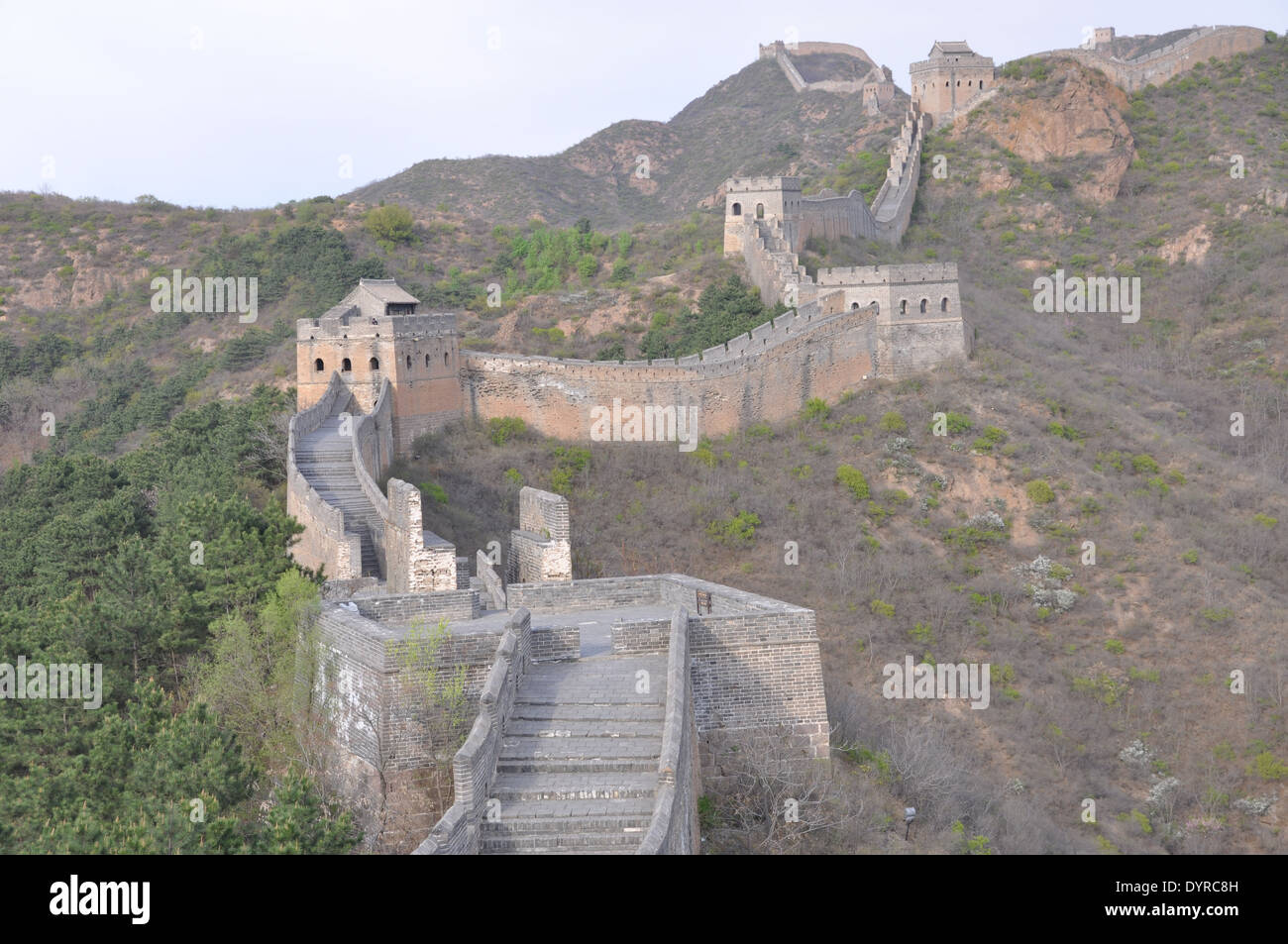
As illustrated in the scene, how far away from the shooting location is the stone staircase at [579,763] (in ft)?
32.2

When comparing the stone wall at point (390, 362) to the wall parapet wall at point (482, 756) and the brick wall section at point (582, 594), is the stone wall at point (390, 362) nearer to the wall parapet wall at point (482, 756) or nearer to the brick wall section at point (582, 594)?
the brick wall section at point (582, 594)

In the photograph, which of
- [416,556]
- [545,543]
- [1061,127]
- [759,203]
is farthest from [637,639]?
[1061,127]

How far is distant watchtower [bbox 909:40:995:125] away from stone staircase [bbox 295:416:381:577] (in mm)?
44926

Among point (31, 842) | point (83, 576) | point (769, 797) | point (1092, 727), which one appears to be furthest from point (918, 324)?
point (31, 842)

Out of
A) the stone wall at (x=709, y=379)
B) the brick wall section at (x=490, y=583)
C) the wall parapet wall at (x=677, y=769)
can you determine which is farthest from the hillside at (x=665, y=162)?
the wall parapet wall at (x=677, y=769)

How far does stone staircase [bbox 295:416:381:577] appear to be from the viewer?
20.6 meters

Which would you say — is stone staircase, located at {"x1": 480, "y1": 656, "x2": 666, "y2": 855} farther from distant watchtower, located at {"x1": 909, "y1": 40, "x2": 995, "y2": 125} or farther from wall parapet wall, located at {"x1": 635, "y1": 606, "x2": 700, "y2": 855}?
distant watchtower, located at {"x1": 909, "y1": 40, "x2": 995, "y2": 125}

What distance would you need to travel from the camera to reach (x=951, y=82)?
208 feet

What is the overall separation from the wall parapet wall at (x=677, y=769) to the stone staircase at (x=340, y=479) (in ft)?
26.5

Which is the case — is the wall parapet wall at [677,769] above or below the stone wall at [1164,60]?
below

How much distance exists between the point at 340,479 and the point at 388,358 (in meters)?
7.02

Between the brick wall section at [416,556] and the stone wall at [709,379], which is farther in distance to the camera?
the stone wall at [709,379]

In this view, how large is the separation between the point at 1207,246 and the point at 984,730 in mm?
37259

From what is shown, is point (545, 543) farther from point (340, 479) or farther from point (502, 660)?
point (340, 479)
